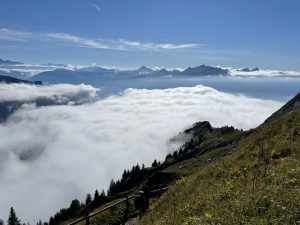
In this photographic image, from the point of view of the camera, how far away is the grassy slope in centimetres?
1303

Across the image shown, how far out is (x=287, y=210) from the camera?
41.2ft

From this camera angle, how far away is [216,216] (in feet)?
47.1

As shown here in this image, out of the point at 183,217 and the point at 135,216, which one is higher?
the point at 183,217

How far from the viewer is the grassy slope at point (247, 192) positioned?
13.0 m

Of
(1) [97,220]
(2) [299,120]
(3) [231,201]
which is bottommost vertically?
(1) [97,220]

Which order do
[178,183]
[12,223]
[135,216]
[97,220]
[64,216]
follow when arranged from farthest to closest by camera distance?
[64,216] < [12,223] < [97,220] < [135,216] < [178,183]

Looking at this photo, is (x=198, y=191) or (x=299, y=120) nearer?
(x=198, y=191)

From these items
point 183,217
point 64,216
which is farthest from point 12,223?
point 183,217

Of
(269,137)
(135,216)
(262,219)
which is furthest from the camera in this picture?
(135,216)

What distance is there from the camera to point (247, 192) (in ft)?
52.4

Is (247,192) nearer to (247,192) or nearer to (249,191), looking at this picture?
(247,192)

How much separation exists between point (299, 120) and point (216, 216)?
838 inches

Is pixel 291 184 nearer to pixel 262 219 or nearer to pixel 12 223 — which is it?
pixel 262 219

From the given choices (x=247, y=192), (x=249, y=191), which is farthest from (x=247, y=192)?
(x=249, y=191)
